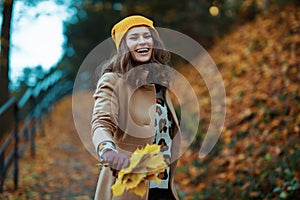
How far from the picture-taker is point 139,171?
7.58ft

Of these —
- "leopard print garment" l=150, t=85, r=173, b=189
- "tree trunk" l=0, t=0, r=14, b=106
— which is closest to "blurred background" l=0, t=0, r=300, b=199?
"tree trunk" l=0, t=0, r=14, b=106

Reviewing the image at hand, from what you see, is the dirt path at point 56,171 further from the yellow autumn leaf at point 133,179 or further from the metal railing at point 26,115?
the yellow autumn leaf at point 133,179

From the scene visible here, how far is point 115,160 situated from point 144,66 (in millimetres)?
769

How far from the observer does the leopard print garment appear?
2887mm

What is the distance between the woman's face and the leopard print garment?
0.82ft

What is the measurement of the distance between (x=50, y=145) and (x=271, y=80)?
15.8ft

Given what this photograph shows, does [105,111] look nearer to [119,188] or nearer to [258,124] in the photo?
[119,188]

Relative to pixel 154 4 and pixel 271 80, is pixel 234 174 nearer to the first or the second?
pixel 271 80

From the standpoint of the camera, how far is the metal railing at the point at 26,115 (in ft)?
19.2

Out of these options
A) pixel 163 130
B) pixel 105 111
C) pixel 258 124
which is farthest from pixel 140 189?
pixel 258 124

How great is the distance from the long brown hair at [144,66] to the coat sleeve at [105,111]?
85mm

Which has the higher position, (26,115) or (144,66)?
(26,115)

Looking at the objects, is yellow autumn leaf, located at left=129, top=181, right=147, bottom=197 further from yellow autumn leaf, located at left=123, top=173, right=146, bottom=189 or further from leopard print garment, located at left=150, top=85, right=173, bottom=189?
leopard print garment, located at left=150, top=85, right=173, bottom=189

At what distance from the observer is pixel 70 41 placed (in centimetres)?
1525
